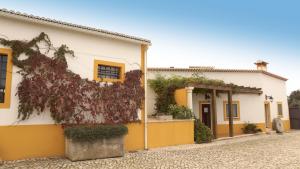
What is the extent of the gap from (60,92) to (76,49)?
196 centimetres

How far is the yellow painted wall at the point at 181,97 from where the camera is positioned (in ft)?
48.7

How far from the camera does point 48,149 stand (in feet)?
30.2

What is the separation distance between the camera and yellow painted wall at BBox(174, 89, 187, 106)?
14.9 m

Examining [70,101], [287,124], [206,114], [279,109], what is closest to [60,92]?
[70,101]

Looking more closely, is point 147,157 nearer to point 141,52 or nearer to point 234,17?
point 141,52

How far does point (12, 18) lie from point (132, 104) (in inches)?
225

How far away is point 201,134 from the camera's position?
13570 millimetres

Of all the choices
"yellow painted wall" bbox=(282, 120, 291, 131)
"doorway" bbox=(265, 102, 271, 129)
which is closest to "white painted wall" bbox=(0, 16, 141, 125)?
"doorway" bbox=(265, 102, 271, 129)

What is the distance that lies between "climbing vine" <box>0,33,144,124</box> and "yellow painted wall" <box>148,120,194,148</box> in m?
1.50

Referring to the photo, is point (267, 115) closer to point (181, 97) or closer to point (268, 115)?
point (268, 115)

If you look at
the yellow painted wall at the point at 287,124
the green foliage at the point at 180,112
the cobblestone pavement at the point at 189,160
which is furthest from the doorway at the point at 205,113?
the yellow painted wall at the point at 287,124

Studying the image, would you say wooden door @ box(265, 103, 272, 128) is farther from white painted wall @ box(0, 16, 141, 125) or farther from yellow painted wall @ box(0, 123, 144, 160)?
yellow painted wall @ box(0, 123, 144, 160)

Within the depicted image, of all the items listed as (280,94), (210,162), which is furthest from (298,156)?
(280,94)

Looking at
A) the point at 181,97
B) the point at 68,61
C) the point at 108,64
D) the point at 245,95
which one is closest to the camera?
the point at 68,61
